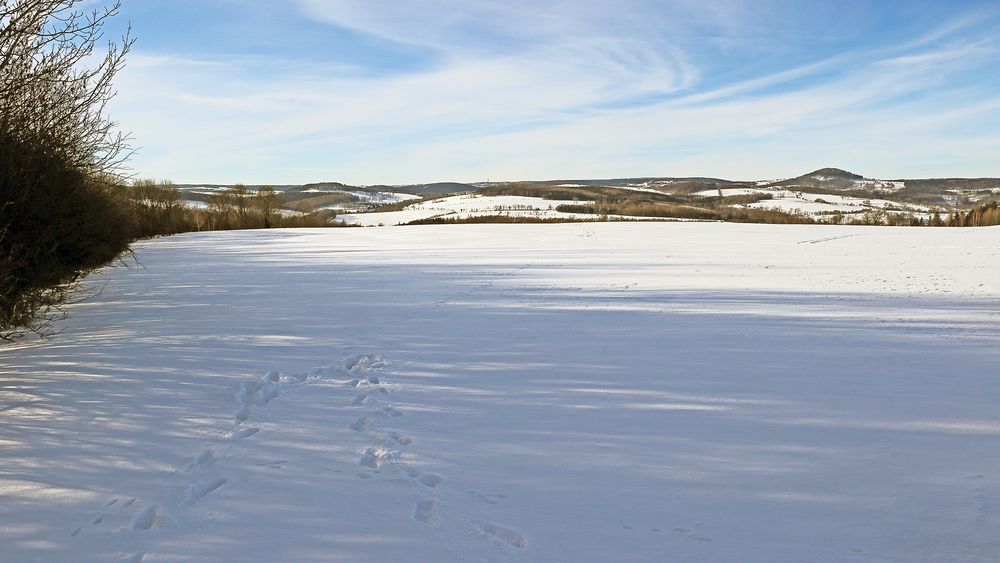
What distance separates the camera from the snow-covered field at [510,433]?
9.09ft

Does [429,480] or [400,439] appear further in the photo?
[400,439]

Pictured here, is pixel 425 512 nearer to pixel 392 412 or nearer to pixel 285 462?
pixel 285 462

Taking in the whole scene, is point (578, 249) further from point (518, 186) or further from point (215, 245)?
point (518, 186)

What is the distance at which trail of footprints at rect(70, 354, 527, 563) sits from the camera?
2859 mm

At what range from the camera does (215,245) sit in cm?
2373

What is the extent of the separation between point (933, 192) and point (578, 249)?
10612cm

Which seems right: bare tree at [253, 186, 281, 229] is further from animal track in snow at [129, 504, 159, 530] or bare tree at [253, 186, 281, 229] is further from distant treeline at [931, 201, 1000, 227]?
animal track in snow at [129, 504, 159, 530]

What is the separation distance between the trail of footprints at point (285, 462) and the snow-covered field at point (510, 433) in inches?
0.8

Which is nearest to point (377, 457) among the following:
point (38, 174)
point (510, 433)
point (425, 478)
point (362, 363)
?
point (425, 478)

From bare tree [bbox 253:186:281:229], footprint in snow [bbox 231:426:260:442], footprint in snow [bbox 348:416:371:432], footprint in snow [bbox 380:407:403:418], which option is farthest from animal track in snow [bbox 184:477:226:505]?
bare tree [bbox 253:186:281:229]

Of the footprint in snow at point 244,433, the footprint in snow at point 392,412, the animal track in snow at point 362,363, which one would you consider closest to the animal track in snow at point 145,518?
the footprint in snow at point 244,433

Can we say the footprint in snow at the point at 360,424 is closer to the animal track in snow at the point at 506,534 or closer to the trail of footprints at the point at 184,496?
the trail of footprints at the point at 184,496

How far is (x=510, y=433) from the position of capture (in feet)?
13.2

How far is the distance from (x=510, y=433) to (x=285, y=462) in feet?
4.49
